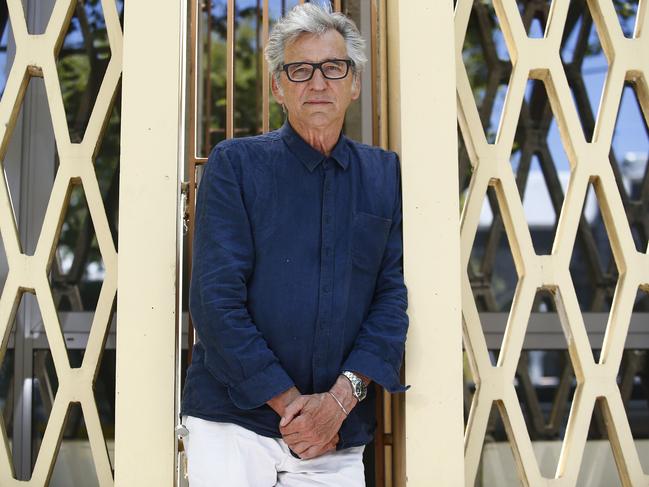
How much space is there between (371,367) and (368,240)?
9.3 inches

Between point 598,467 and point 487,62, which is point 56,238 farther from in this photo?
point 487,62

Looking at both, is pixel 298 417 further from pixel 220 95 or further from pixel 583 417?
pixel 220 95

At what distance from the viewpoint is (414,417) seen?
5.02 ft

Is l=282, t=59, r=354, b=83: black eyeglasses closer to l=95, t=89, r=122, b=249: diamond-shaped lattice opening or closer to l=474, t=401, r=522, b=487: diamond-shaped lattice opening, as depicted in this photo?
l=474, t=401, r=522, b=487: diamond-shaped lattice opening

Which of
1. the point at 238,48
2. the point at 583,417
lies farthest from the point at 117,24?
the point at 238,48

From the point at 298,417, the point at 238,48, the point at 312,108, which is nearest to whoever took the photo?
the point at 298,417

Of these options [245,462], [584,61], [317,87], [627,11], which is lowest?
[245,462]

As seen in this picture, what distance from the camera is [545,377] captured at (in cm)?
464

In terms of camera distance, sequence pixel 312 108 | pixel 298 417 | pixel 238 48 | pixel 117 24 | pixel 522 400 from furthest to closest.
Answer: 1. pixel 238 48
2. pixel 522 400
3. pixel 117 24
4. pixel 312 108
5. pixel 298 417

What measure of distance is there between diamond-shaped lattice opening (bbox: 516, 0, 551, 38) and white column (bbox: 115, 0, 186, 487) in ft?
9.70

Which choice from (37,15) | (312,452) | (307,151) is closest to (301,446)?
(312,452)

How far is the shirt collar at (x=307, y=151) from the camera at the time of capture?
1504 millimetres

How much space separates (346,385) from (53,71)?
100 cm

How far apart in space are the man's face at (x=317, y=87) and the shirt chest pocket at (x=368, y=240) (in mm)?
190
